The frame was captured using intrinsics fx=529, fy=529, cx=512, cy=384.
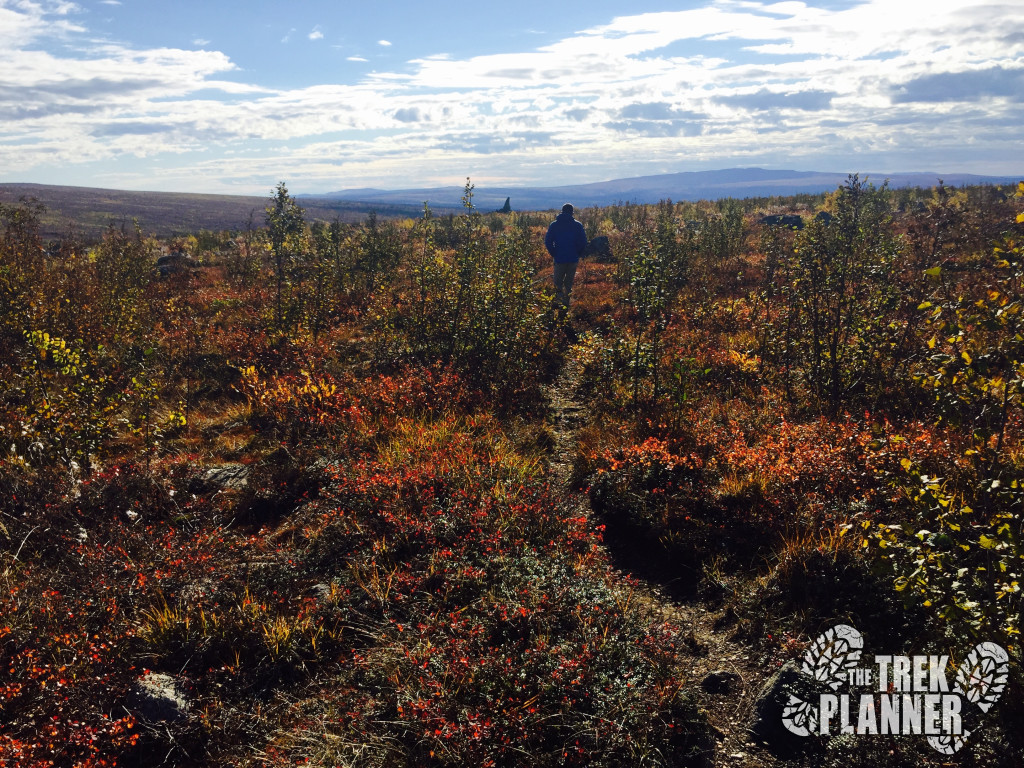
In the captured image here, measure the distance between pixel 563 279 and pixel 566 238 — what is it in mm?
1251

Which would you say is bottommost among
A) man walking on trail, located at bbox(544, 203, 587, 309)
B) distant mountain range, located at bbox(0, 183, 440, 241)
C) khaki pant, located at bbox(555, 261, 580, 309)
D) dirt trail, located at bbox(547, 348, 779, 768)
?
dirt trail, located at bbox(547, 348, 779, 768)

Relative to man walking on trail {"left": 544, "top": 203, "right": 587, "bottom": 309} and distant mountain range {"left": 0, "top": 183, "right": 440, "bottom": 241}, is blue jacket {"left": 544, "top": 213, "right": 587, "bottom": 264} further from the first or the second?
distant mountain range {"left": 0, "top": 183, "right": 440, "bottom": 241}

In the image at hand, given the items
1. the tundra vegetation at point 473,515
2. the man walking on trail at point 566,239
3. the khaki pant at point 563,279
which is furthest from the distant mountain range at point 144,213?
the tundra vegetation at point 473,515

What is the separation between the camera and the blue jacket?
13.9 m

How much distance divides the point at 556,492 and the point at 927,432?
15.0 ft

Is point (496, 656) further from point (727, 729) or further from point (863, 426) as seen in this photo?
point (863, 426)

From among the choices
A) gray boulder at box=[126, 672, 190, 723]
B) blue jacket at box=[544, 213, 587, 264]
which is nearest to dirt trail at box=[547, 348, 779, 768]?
gray boulder at box=[126, 672, 190, 723]

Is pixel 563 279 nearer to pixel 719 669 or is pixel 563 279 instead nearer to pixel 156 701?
pixel 719 669

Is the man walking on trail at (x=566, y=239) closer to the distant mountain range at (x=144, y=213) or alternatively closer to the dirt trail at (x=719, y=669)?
the dirt trail at (x=719, y=669)

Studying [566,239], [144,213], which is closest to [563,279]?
[566,239]

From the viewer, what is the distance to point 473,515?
5945 millimetres

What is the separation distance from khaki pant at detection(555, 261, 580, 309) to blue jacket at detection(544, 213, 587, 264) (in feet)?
1.29

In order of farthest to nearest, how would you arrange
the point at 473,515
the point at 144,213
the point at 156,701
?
1. the point at 144,213
2. the point at 473,515
3. the point at 156,701

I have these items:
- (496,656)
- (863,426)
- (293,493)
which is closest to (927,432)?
(863,426)
